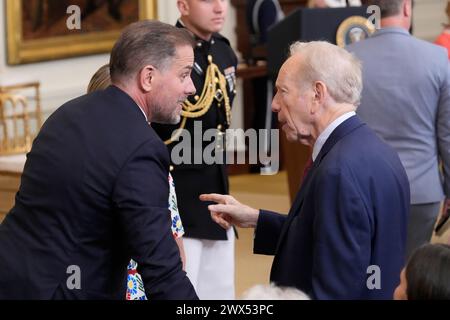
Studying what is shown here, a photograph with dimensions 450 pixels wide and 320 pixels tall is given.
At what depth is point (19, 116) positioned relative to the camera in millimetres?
7020

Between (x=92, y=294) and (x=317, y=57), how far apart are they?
870 mm

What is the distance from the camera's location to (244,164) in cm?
933

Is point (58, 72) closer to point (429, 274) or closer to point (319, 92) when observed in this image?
point (319, 92)

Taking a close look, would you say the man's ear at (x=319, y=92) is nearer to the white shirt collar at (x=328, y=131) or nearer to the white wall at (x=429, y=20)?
the white shirt collar at (x=328, y=131)

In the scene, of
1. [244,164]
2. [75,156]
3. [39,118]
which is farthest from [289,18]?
[244,164]

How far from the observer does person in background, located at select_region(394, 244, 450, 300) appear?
2.18 metres

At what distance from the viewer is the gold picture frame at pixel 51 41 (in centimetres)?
755

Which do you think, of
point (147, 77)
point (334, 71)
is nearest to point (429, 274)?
point (334, 71)

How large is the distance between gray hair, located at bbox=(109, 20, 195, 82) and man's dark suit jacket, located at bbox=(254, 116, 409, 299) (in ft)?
1.62

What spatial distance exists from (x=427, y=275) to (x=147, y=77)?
95 cm

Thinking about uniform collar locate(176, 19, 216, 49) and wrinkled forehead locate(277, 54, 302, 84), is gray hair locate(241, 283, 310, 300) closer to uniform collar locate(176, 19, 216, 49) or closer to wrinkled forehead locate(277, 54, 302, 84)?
wrinkled forehead locate(277, 54, 302, 84)

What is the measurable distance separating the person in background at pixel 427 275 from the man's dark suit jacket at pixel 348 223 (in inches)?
14.2
